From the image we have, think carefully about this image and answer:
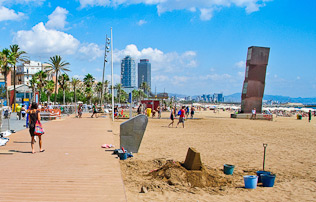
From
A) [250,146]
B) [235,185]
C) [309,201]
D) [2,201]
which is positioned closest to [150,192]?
[235,185]

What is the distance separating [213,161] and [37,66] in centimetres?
10462

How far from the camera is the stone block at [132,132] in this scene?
10555 millimetres

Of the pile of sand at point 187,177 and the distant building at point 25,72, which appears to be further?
the distant building at point 25,72

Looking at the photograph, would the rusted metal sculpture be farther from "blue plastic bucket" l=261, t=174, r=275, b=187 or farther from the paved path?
"blue plastic bucket" l=261, t=174, r=275, b=187

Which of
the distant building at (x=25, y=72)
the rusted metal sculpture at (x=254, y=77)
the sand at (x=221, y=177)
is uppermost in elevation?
the distant building at (x=25, y=72)

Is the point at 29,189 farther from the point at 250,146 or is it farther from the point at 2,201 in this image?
the point at 250,146

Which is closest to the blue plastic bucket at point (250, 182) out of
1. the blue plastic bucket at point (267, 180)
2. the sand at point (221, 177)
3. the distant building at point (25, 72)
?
the sand at point (221, 177)

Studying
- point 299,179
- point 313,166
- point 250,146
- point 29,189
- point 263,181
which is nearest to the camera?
point 29,189

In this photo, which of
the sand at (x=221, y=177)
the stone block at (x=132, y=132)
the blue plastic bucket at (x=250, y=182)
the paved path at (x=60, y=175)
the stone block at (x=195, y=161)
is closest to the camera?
the paved path at (x=60, y=175)

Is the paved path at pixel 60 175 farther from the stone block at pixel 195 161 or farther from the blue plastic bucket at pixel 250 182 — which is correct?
the blue plastic bucket at pixel 250 182

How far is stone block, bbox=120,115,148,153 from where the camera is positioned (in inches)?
416

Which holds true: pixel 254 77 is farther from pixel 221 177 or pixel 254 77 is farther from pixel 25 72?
pixel 25 72

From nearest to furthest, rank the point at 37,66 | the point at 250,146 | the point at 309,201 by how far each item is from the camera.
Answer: the point at 309,201 < the point at 250,146 < the point at 37,66

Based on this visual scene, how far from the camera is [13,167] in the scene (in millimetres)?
7371
